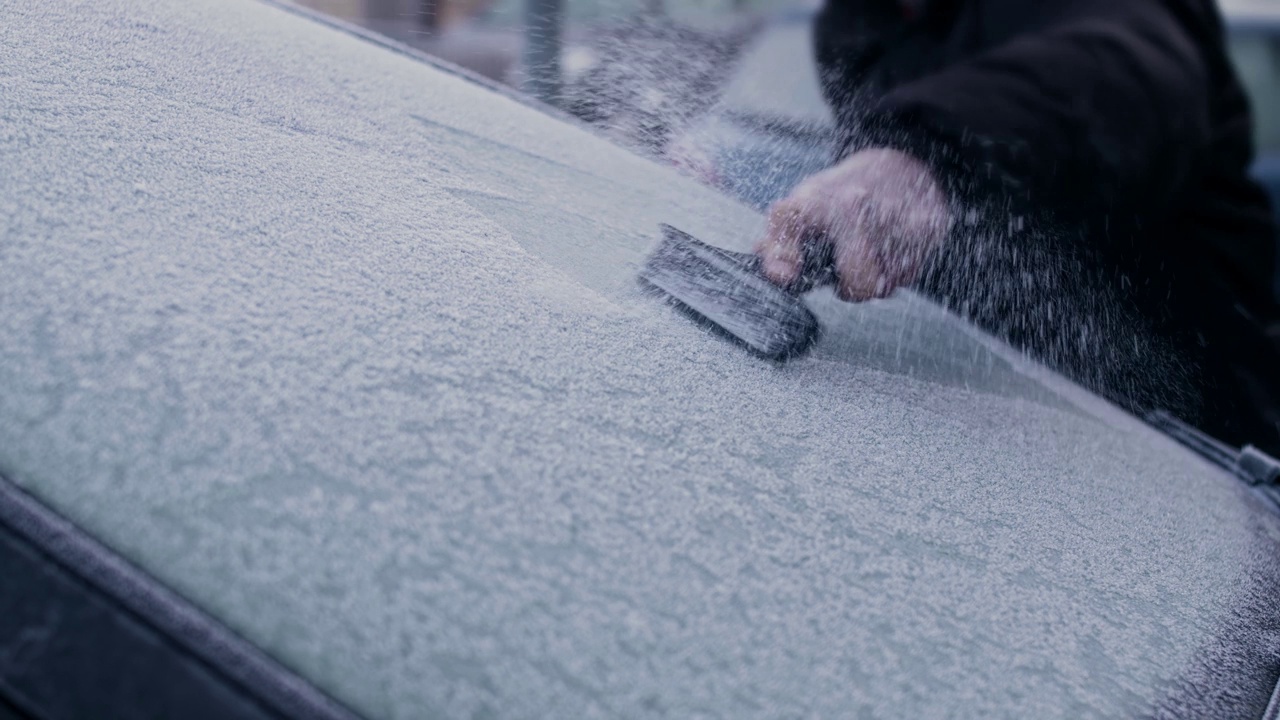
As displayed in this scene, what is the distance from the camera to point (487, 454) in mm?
461

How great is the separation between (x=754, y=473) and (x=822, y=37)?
220 cm

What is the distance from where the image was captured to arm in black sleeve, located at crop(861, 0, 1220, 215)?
158 cm

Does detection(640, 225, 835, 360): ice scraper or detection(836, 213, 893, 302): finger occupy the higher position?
detection(640, 225, 835, 360): ice scraper

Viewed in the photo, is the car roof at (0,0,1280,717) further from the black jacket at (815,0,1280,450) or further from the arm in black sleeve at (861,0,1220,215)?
the arm in black sleeve at (861,0,1220,215)

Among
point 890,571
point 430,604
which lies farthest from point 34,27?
point 890,571

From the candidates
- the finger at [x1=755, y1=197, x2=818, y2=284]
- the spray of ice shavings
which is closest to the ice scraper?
the finger at [x1=755, y1=197, x2=818, y2=284]

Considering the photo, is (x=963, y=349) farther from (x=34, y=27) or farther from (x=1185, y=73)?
(x=1185, y=73)

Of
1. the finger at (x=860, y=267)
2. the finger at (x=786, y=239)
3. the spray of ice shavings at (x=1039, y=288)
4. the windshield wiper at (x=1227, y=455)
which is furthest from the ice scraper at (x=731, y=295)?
the windshield wiper at (x=1227, y=455)

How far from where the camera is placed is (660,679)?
0.40 metres

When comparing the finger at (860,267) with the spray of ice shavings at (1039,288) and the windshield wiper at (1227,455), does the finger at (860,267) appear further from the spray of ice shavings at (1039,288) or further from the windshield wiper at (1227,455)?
the windshield wiper at (1227,455)

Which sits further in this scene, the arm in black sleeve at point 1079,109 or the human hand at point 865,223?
the arm in black sleeve at point 1079,109

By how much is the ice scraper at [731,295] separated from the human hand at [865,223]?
0.13 feet

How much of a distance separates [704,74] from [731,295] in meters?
1.72

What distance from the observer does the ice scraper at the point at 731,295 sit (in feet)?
2.29
